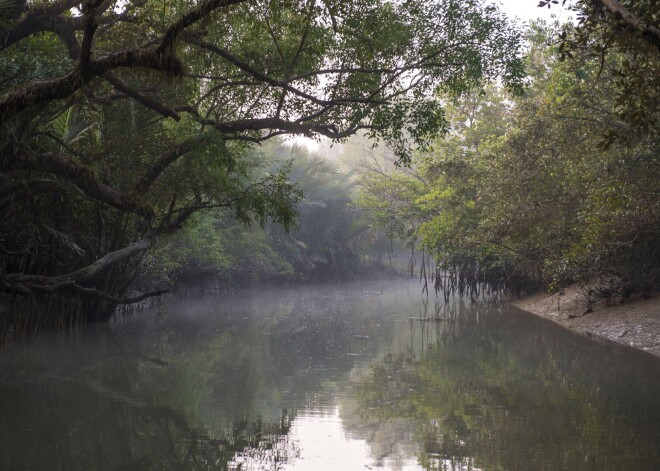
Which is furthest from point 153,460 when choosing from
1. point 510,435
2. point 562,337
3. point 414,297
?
point 414,297

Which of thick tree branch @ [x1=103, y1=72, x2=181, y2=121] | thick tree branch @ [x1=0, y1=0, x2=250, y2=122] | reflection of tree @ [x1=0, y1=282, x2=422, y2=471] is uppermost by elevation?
thick tree branch @ [x1=103, y1=72, x2=181, y2=121]

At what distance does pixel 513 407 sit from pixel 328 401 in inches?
93.1

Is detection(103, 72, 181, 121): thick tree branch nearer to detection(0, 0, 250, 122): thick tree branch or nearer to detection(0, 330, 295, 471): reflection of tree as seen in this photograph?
detection(0, 0, 250, 122): thick tree branch

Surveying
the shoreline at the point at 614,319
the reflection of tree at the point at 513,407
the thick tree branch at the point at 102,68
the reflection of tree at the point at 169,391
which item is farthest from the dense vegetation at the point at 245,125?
the reflection of tree at the point at 513,407

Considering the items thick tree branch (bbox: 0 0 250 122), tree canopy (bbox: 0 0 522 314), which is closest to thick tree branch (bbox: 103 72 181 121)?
tree canopy (bbox: 0 0 522 314)

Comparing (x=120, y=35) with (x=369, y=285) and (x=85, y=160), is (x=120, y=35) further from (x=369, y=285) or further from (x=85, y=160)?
(x=369, y=285)

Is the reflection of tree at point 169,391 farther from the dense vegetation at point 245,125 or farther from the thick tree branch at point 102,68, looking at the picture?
the thick tree branch at point 102,68

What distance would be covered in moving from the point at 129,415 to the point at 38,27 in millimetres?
5645

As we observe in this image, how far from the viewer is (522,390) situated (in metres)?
10.1

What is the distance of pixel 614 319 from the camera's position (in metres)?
16.0

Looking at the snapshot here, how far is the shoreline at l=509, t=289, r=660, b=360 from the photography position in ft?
46.1

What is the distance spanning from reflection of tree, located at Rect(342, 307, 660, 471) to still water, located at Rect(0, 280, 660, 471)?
0.10 feet

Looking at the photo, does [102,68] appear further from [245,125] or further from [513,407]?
[513,407]

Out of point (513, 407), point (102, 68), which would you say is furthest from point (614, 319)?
point (102, 68)
